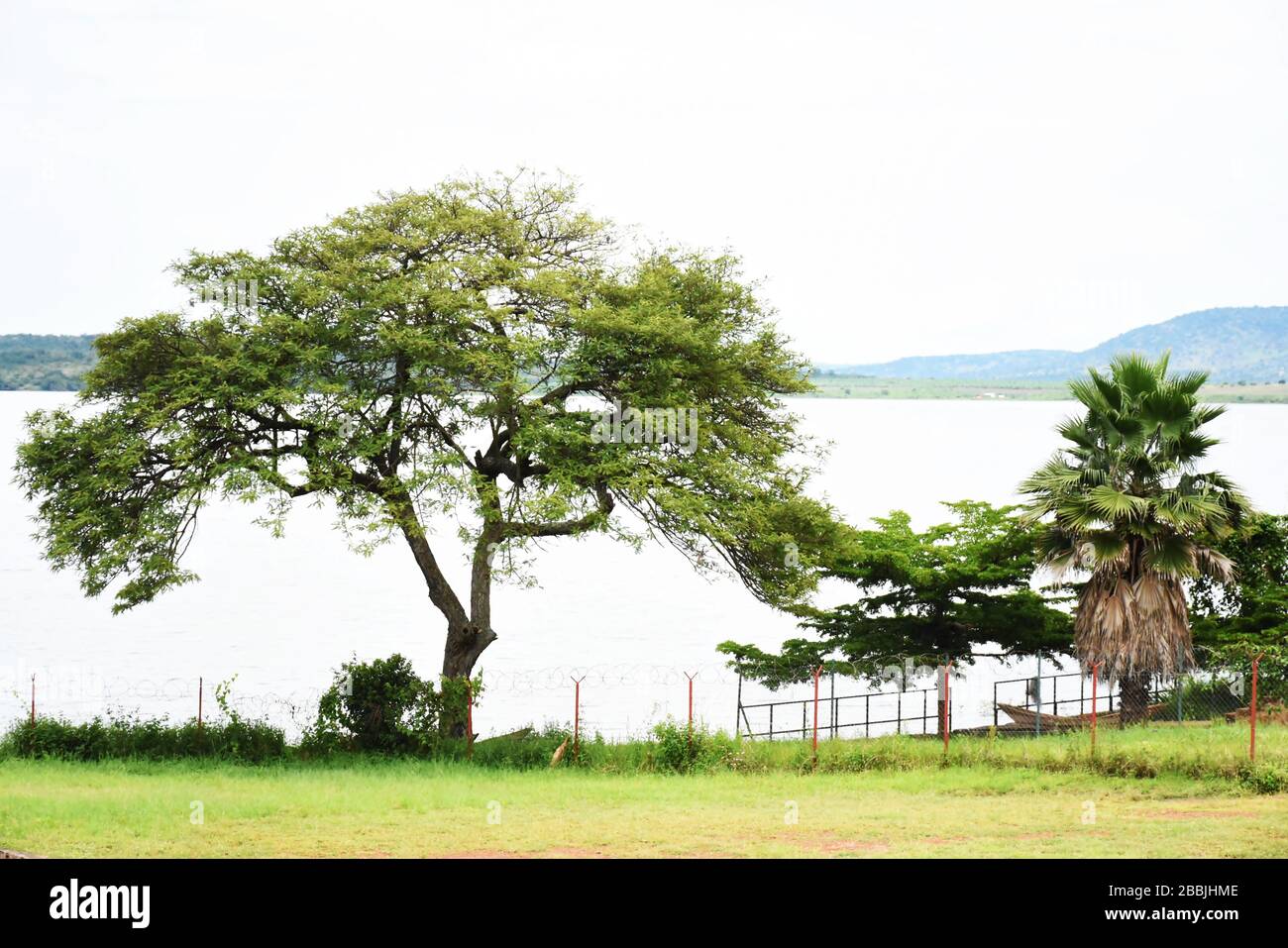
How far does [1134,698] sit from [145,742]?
20.9m

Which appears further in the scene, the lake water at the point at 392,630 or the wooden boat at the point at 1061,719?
the lake water at the point at 392,630

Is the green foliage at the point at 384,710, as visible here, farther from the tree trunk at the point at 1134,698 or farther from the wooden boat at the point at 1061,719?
the tree trunk at the point at 1134,698

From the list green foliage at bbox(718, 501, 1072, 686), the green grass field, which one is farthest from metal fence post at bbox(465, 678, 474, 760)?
green foliage at bbox(718, 501, 1072, 686)

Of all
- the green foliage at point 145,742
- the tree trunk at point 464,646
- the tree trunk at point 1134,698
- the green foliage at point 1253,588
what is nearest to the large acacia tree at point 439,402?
the tree trunk at point 464,646

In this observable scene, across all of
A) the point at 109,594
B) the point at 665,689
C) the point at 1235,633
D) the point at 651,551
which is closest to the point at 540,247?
the point at 1235,633

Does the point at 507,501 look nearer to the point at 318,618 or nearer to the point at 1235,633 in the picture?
the point at 1235,633

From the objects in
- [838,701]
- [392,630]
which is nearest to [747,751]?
[838,701]

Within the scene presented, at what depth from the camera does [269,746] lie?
2681 cm

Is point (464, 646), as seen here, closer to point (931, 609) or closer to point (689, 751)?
point (689, 751)

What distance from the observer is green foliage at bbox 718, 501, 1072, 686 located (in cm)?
3416

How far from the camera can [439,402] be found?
28.6 meters

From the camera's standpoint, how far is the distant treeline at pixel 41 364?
12925 centimetres

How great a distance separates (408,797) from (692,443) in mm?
10625

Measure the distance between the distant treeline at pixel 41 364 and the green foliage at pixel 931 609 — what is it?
10561 centimetres
